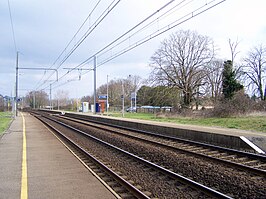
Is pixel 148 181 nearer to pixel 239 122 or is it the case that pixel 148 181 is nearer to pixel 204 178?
pixel 204 178

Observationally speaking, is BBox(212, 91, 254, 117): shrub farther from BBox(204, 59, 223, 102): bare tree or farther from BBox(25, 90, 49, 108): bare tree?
BBox(25, 90, 49, 108): bare tree

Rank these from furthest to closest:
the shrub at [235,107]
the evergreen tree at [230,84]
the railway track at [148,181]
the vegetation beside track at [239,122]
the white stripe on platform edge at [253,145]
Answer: the evergreen tree at [230,84]
the shrub at [235,107]
the vegetation beside track at [239,122]
the white stripe on platform edge at [253,145]
the railway track at [148,181]

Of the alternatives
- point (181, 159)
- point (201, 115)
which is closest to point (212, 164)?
point (181, 159)

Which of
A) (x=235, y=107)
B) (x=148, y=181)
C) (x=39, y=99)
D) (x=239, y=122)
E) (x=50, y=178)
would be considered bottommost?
(x=148, y=181)

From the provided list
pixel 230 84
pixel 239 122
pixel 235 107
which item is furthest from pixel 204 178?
pixel 230 84

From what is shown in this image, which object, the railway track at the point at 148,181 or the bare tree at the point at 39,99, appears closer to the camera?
the railway track at the point at 148,181

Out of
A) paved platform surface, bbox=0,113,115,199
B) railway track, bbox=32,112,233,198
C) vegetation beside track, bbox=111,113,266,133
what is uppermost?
vegetation beside track, bbox=111,113,266,133

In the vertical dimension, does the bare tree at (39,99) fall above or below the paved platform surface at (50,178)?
above

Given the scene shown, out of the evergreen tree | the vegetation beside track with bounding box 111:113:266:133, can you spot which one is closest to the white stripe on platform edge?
the vegetation beside track with bounding box 111:113:266:133

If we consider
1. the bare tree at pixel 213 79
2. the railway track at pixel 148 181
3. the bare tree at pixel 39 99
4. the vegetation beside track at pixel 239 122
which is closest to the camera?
the railway track at pixel 148 181

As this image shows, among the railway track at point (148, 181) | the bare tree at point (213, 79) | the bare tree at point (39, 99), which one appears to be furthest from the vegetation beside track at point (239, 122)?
the bare tree at point (39, 99)

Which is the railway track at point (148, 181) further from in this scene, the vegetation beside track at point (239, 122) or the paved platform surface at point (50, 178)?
the vegetation beside track at point (239, 122)

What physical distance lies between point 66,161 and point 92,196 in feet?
15.7

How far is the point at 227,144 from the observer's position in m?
16.0
